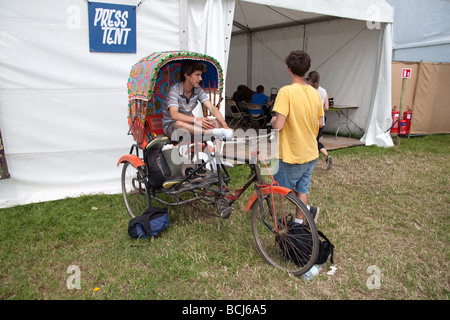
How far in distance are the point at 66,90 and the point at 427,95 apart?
9675 mm

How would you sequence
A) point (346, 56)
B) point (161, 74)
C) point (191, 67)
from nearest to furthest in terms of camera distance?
1. point (191, 67)
2. point (161, 74)
3. point (346, 56)

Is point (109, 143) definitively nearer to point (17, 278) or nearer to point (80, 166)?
point (80, 166)

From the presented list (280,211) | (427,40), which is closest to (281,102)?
(280,211)

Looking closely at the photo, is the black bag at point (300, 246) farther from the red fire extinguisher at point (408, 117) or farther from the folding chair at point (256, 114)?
the red fire extinguisher at point (408, 117)

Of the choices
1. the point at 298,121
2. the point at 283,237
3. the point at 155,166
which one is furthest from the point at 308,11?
the point at 283,237

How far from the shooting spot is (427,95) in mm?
9969

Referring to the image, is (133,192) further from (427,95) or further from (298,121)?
(427,95)

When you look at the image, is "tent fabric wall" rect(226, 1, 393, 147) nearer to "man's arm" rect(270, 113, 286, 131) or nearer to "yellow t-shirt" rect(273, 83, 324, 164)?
"yellow t-shirt" rect(273, 83, 324, 164)

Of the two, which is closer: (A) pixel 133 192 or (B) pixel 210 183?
(B) pixel 210 183

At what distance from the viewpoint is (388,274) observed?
2969 mm

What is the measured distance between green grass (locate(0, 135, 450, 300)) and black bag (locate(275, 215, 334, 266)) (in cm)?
18

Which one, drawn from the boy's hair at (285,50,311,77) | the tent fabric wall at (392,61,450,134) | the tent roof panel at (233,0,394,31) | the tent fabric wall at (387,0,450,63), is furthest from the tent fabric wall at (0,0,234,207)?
the tent fabric wall at (387,0,450,63)

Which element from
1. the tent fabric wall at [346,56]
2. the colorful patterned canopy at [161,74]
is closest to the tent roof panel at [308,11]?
the tent fabric wall at [346,56]

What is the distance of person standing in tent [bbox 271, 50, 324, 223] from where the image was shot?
3.12 metres
